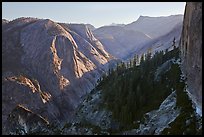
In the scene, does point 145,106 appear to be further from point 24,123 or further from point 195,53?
point 24,123

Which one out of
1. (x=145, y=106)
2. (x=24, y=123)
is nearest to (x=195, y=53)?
(x=145, y=106)

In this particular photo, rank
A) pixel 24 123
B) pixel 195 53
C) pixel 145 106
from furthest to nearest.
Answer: pixel 24 123
pixel 145 106
pixel 195 53

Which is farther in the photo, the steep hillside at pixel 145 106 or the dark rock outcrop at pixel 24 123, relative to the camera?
the dark rock outcrop at pixel 24 123

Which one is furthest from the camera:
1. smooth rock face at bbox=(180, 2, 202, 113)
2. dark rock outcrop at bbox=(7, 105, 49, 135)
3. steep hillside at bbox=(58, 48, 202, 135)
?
dark rock outcrop at bbox=(7, 105, 49, 135)

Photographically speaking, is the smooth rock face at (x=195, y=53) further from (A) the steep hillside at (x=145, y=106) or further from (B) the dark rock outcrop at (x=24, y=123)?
(B) the dark rock outcrop at (x=24, y=123)

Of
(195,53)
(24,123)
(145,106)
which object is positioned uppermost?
(195,53)

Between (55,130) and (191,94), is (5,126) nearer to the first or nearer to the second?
(55,130)

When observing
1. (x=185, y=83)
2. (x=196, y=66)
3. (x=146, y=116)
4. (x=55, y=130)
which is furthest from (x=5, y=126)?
(x=196, y=66)

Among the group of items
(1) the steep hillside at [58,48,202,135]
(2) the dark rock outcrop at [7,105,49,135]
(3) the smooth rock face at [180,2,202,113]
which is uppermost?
(3) the smooth rock face at [180,2,202,113]

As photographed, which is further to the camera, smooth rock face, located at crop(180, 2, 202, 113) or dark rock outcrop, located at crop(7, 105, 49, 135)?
dark rock outcrop, located at crop(7, 105, 49, 135)

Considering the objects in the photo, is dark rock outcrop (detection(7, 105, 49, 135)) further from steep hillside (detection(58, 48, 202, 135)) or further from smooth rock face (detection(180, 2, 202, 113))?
smooth rock face (detection(180, 2, 202, 113))

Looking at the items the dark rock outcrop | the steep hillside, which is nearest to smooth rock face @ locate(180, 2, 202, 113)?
the steep hillside

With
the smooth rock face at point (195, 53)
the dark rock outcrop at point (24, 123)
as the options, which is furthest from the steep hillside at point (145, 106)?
the dark rock outcrop at point (24, 123)

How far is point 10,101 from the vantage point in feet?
568
